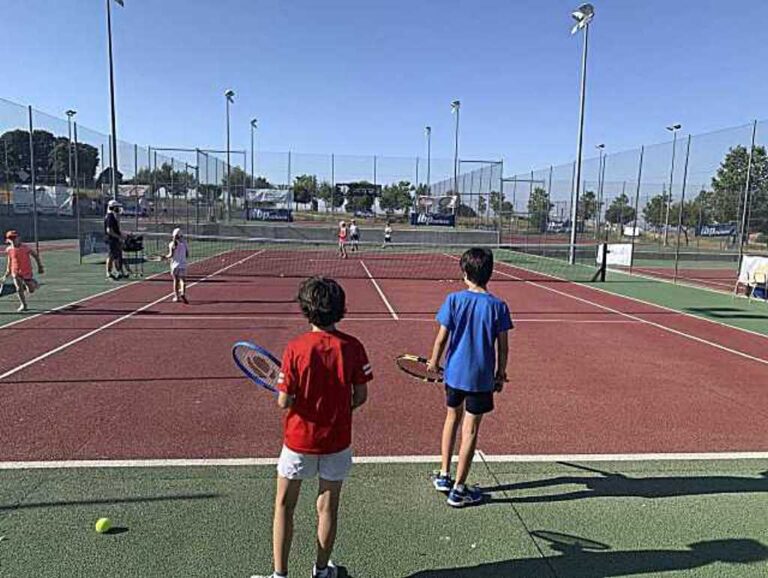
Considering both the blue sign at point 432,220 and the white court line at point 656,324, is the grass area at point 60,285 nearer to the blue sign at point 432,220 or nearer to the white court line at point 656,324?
the white court line at point 656,324

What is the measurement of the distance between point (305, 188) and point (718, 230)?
99.0 feet

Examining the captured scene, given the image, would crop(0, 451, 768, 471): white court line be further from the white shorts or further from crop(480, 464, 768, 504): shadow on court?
the white shorts

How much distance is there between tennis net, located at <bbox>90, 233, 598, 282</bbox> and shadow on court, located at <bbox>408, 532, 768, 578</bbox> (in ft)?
55.9

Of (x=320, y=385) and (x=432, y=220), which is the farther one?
(x=432, y=220)

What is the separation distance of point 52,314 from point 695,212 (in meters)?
29.6

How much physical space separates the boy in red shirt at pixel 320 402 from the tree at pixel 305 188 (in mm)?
45237

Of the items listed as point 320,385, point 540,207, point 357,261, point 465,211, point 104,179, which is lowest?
point 357,261

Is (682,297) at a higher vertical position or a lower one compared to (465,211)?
lower

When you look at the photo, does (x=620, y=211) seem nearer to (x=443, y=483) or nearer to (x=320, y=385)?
(x=443, y=483)

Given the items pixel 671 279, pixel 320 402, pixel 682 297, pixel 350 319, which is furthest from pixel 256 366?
pixel 671 279

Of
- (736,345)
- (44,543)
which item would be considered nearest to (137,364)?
(44,543)

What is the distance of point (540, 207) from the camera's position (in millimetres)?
38125

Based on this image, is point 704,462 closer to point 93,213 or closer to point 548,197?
point 548,197

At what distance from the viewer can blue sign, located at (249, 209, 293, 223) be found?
4522cm
